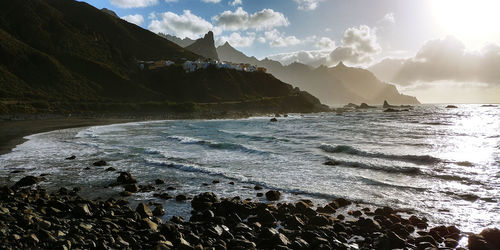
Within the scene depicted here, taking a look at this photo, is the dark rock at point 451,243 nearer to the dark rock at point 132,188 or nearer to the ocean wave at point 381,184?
the ocean wave at point 381,184

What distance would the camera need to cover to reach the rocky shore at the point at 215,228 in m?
7.71

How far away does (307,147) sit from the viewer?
95.0 ft

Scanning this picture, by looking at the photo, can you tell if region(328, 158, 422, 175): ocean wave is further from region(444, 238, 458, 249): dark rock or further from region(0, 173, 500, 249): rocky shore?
region(444, 238, 458, 249): dark rock

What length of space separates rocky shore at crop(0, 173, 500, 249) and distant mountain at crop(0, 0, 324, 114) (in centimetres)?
6959

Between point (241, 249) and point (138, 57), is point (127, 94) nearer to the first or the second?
point (138, 57)

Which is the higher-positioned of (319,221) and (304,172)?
(319,221)

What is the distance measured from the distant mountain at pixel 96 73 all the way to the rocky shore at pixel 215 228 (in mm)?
69589

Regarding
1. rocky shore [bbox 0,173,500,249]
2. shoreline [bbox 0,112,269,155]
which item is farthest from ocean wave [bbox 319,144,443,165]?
shoreline [bbox 0,112,269,155]

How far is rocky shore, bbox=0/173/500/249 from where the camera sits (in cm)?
771

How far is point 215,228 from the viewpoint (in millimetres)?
9039

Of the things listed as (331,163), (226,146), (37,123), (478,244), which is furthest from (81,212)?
(37,123)

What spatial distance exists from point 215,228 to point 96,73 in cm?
11807

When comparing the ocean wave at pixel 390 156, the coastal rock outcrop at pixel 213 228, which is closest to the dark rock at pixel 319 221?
the coastal rock outcrop at pixel 213 228

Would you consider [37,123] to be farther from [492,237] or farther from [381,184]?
[492,237]
